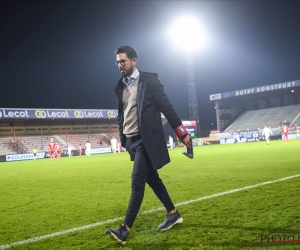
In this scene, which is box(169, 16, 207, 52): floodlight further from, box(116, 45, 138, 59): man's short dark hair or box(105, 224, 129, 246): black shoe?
box(105, 224, 129, 246): black shoe

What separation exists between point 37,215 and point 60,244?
1.92 metres

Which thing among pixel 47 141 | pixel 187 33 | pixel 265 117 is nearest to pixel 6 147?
pixel 47 141

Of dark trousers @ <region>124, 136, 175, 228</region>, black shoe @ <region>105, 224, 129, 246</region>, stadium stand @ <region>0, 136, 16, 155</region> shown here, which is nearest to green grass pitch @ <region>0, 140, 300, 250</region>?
black shoe @ <region>105, 224, 129, 246</region>

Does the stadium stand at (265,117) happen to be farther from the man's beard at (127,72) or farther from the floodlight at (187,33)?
the man's beard at (127,72)

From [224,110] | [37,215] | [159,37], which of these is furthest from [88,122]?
[37,215]

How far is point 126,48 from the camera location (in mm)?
4059

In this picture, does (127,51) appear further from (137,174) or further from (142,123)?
(137,174)

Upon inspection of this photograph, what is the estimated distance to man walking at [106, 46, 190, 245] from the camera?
389cm

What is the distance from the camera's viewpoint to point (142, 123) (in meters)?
3.91

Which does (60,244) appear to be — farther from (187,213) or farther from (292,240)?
(292,240)

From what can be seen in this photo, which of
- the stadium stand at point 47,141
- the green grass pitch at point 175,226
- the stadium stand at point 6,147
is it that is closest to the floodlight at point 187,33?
the stadium stand at point 47,141

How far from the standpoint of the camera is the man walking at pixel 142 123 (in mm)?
3888

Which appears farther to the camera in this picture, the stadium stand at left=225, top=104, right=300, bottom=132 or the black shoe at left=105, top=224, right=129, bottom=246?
the stadium stand at left=225, top=104, right=300, bottom=132

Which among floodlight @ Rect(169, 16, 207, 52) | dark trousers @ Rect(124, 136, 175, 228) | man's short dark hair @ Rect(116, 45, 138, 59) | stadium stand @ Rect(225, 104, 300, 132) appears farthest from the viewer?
stadium stand @ Rect(225, 104, 300, 132)
